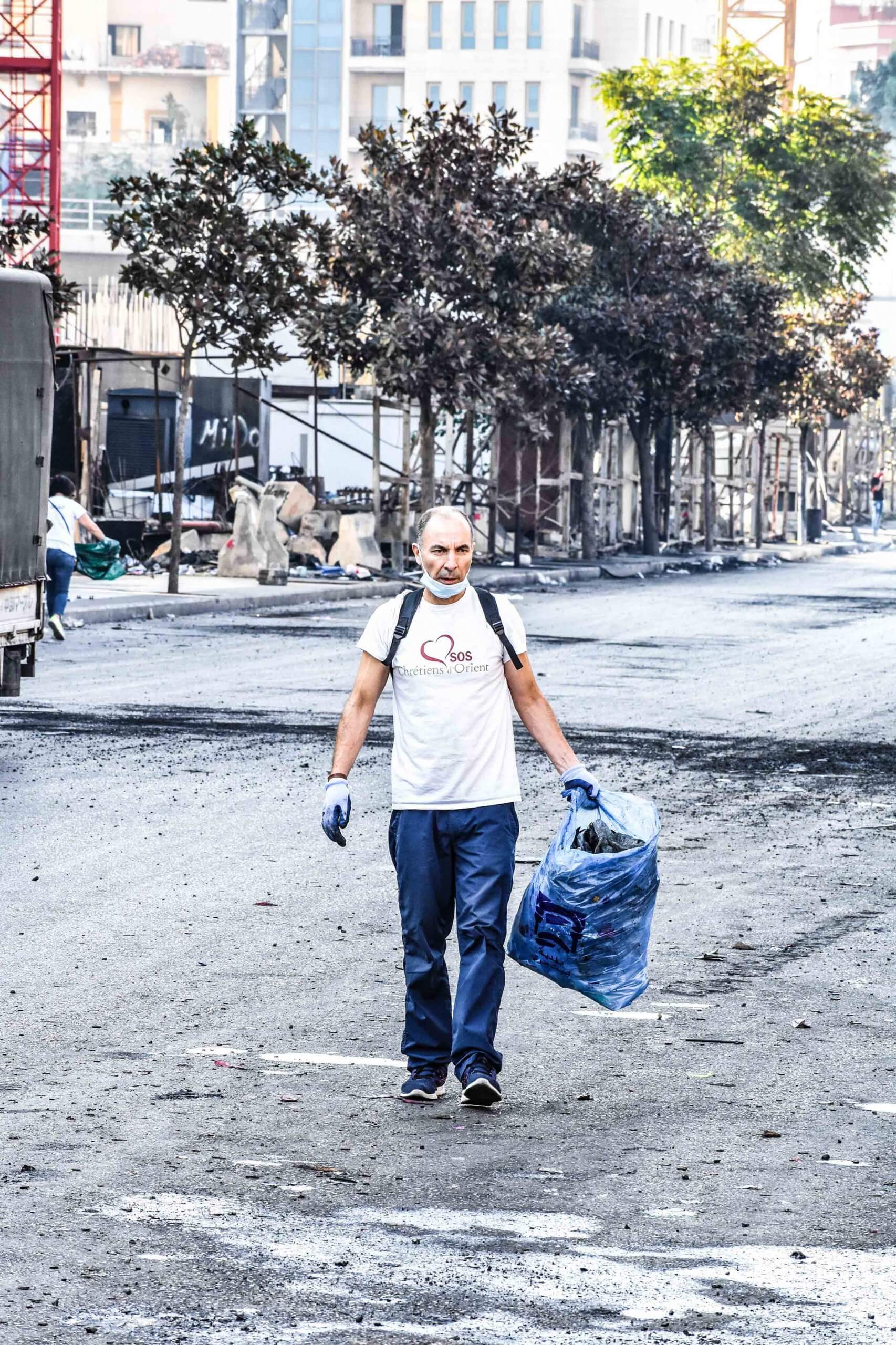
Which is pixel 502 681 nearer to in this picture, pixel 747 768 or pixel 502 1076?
pixel 502 1076

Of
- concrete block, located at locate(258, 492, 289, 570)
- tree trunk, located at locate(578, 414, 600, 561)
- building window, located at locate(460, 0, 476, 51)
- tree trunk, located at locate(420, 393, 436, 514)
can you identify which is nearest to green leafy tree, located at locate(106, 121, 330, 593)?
concrete block, located at locate(258, 492, 289, 570)

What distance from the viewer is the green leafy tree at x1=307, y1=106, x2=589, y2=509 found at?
120ft

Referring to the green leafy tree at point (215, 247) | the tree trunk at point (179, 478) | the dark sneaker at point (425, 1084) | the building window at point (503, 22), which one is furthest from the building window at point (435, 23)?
the dark sneaker at point (425, 1084)

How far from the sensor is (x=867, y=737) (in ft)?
52.3

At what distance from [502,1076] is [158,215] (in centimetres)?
2548

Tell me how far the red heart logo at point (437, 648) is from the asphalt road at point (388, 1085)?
1.21 meters

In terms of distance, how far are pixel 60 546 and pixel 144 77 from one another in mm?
111125

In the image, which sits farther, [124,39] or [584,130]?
[124,39]

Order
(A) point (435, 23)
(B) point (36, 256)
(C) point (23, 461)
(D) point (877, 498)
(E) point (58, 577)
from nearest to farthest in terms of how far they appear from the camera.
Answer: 1. (C) point (23, 461)
2. (E) point (58, 577)
3. (B) point (36, 256)
4. (D) point (877, 498)
5. (A) point (435, 23)

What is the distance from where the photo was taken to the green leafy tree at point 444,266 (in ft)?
120

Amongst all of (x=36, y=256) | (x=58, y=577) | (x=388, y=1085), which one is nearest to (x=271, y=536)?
(x=36, y=256)

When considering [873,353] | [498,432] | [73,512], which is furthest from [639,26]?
[73,512]

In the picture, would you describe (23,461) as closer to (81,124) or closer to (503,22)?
(503,22)

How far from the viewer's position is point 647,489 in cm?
5291
